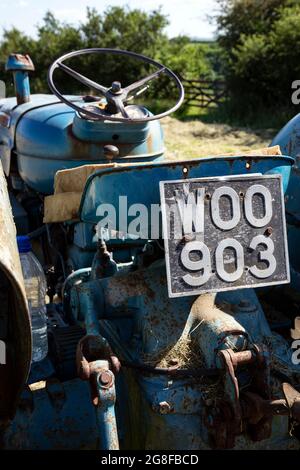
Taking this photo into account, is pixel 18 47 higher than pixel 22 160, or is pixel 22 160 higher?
pixel 18 47

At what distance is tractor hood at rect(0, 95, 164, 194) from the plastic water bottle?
941mm

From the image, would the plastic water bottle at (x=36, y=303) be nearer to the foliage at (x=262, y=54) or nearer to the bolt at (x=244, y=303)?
the bolt at (x=244, y=303)

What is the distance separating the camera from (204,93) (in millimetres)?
17641

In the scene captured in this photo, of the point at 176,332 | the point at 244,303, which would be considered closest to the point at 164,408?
the point at 176,332

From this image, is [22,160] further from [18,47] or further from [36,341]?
[18,47]

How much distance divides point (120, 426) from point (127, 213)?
83cm

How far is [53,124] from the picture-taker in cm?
341

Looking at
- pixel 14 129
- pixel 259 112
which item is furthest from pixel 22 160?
pixel 259 112

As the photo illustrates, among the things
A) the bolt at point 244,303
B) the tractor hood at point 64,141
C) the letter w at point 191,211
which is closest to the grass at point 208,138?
the tractor hood at point 64,141

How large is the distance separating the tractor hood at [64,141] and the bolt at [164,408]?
67.0 inches

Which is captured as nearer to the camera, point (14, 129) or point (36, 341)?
point (36, 341)

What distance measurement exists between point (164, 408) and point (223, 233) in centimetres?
64

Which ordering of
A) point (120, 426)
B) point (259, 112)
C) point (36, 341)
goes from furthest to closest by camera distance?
point (259, 112)
point (36, 341)
point (120, 426)

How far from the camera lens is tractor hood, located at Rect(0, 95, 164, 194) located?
10.6 feet
